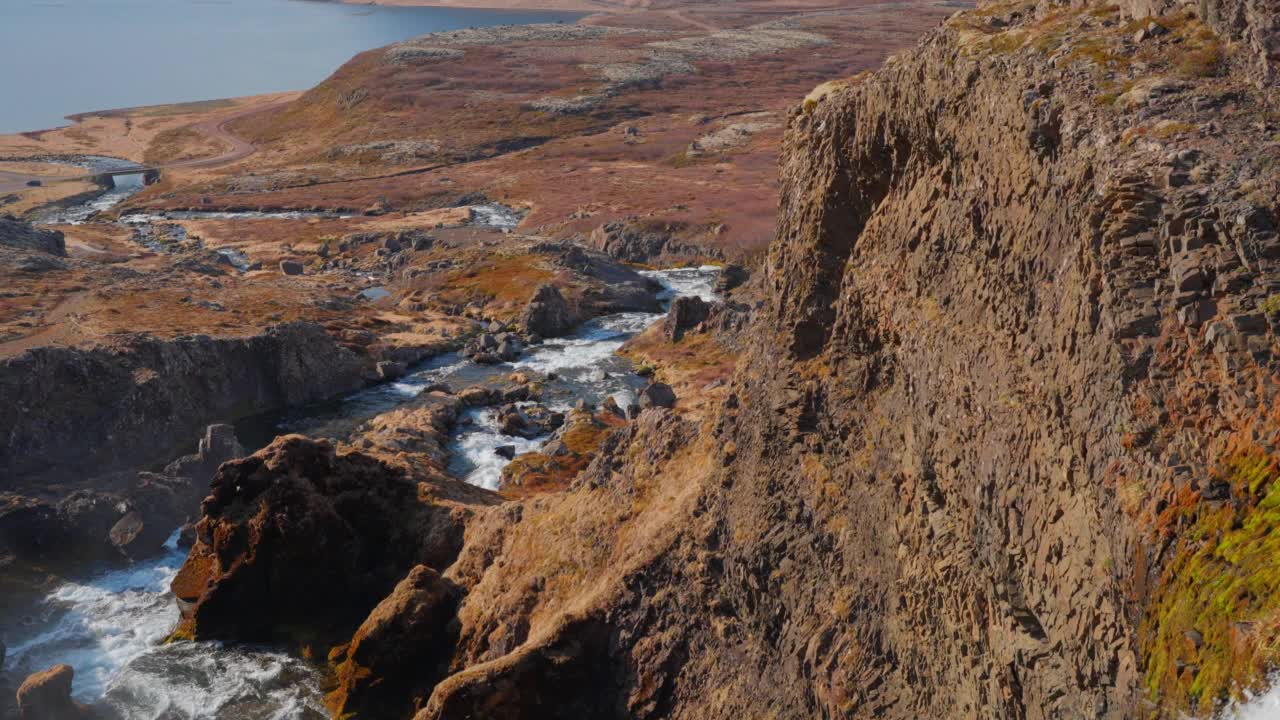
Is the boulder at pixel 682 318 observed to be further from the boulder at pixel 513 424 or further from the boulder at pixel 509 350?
the boulder at pixel 513 424

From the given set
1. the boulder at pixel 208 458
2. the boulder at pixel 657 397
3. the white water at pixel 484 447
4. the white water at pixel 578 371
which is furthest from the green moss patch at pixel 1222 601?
the boulder at pixel 208 458

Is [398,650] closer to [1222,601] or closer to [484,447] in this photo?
[1222,601]

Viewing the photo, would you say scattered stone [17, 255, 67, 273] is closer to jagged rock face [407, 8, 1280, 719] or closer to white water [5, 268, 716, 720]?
white water [5, 268, 716, 720]

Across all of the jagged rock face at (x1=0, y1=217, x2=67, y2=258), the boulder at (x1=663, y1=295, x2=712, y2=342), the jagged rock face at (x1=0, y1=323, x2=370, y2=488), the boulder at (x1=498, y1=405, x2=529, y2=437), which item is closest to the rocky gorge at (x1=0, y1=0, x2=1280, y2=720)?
the jagged rock face at (x1=0, y1=323, x2=370, y2=488)

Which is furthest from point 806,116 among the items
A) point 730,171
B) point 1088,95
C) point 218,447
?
point 730,171

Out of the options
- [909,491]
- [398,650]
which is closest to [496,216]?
[398,650]

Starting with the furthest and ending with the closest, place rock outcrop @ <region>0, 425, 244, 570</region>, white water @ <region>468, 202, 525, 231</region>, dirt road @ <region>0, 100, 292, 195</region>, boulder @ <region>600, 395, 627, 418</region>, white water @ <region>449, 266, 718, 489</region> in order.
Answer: dirt road @ <region>0, 100, 292, 195</region>, white water @ <region>468, 202, 525, 231</region>, boulder @ <region>600, 395, 627, 418</region>, white water @ <region>449, 266, 718, 489</region>, rock outcrop @ <region>0, 425, 244, 570</region>
